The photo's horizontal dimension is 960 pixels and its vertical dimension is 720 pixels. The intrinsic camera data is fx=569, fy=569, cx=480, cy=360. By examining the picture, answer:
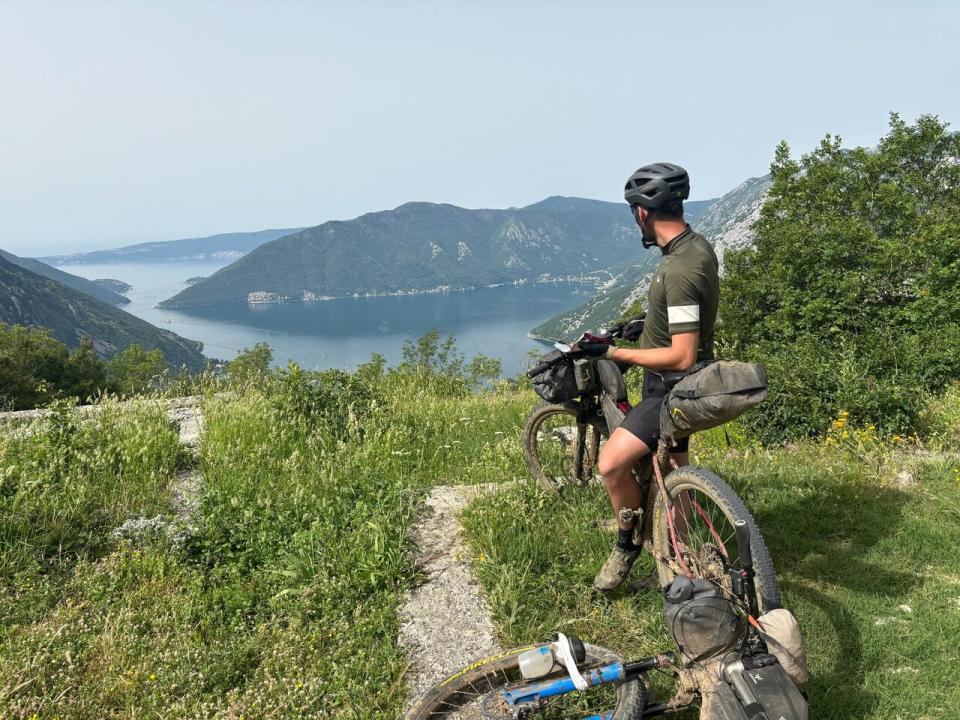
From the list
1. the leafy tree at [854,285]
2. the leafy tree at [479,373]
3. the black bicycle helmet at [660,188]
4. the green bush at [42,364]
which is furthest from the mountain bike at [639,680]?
the green bush at [42,364]

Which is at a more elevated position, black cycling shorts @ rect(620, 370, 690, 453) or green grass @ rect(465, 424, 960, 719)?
black cycling shorts @ rect(620, 370, 690, 453)

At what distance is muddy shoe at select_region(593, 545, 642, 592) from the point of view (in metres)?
4.18

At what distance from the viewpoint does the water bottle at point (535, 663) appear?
3059 millimetres

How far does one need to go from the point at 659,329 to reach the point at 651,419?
0.61 m

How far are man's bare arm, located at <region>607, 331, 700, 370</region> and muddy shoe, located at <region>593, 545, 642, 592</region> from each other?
1.43 m

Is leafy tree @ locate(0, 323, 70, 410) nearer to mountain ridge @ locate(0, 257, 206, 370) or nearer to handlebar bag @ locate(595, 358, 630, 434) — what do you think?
handlebar bag @ locate(595, 358, 630, 434)

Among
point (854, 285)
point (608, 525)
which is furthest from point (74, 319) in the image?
point (608, 525)

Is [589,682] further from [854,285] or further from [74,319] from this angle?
[74,319]

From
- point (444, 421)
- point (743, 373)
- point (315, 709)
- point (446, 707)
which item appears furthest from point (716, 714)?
point (444, 421)

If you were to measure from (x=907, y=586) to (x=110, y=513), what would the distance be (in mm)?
6615

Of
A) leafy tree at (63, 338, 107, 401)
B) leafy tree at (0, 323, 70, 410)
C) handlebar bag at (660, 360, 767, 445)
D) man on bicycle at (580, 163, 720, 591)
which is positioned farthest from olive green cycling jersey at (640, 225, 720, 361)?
leafy tree at (63, 338, 107, 401)

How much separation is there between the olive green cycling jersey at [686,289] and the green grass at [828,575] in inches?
79.3

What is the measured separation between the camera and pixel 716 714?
2.71 metres

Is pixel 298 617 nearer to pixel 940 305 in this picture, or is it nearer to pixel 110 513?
pixel 110 513
